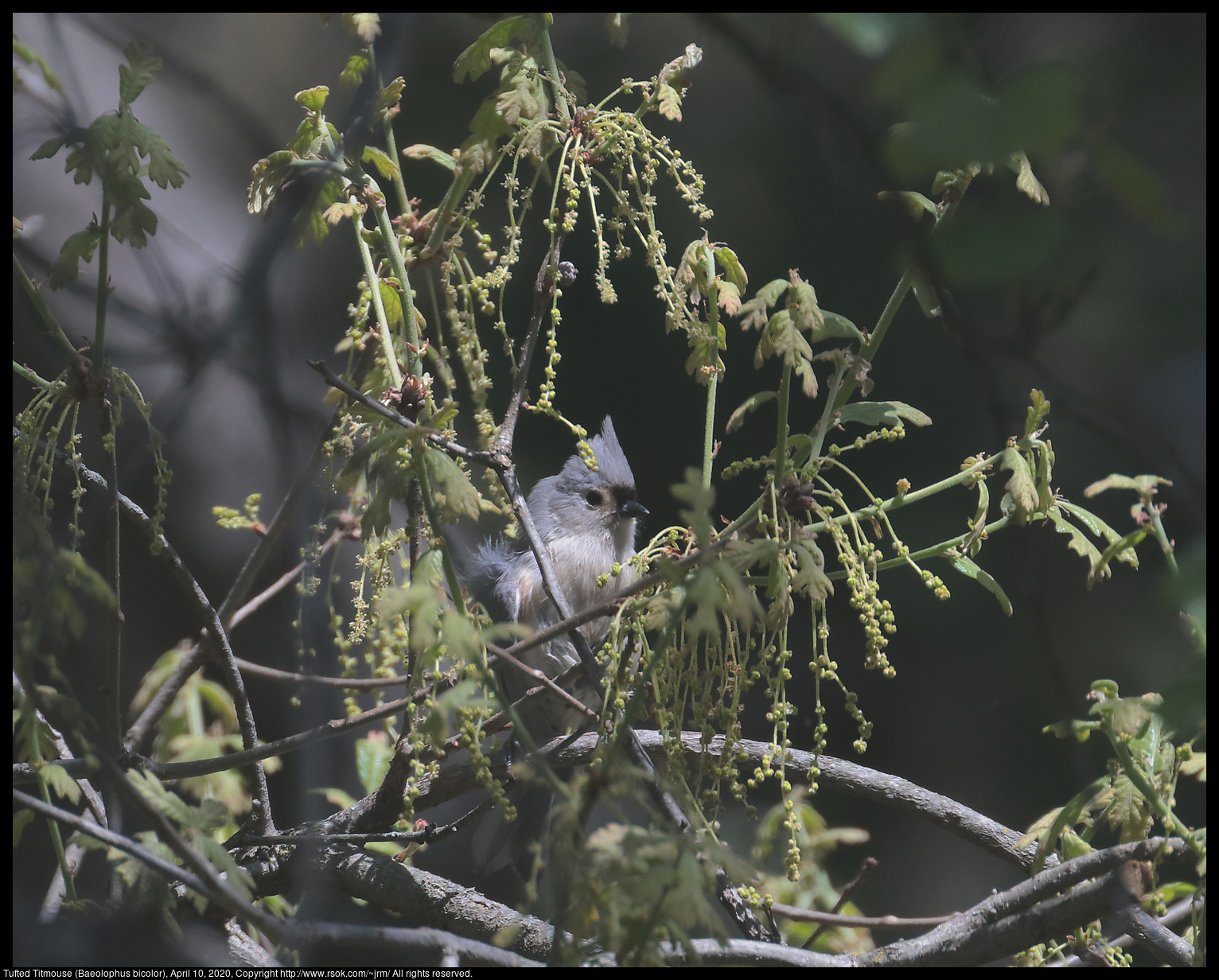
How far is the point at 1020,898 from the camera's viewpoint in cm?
68

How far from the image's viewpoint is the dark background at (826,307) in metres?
0.44

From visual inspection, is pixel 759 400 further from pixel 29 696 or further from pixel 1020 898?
pixel 29 696

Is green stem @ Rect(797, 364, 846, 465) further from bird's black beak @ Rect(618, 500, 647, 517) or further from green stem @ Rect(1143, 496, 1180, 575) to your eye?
bird's black beak @ Rect(618, 500, 647, 517)

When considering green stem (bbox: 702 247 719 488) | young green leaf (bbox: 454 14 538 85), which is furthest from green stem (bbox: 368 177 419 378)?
green stem (bbox: 702 247 719 488)

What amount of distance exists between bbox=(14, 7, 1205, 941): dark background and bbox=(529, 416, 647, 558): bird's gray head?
0.18 metres

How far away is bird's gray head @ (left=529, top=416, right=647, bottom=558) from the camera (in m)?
1.80

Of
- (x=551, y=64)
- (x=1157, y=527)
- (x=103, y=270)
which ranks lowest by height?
(x=1157, y=527)

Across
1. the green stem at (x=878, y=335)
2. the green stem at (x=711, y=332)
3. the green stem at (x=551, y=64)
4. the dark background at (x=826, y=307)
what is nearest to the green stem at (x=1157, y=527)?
the dark background at (x=826, y=307)

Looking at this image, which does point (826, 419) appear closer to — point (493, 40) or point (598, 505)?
point (493, 40)

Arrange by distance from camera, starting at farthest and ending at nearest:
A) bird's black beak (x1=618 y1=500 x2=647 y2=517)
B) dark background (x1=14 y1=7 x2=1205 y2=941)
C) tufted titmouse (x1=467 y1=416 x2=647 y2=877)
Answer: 1. bird's black beak (x1=618 y1=500 x2=647 y2=517)
2. tufted titmouse (x1=467 y1=416 x2=647 y2=877)
3. dark background (x1=14 y1=7 x2=1205 y2=941)

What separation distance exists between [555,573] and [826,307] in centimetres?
73

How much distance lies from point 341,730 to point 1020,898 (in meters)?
0.71

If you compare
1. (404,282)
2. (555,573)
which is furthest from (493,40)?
(555,573)

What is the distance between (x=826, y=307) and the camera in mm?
1585
